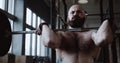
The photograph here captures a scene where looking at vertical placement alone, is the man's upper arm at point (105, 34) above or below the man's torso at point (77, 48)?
above

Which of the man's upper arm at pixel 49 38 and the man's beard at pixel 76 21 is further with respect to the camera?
the man's beard at pixel 76 21

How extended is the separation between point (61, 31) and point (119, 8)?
18.1 feet

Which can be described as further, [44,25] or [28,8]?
[28,8]

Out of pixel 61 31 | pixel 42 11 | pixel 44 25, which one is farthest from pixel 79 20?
pixel 42 11

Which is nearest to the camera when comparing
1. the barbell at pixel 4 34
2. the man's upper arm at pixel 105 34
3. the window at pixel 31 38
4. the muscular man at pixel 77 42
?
the man's upper arm at pixel 105 34

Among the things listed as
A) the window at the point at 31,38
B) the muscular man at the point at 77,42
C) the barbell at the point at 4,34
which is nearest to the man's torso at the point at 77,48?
the muscular man at the point at 77,42

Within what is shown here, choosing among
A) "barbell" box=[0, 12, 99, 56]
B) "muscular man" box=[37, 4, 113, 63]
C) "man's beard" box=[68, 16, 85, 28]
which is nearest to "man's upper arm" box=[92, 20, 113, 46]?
"muscular man" box=[37, 4, 113, 63]

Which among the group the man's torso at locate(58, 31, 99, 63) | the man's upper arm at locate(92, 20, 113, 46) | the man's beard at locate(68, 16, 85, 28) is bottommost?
the man's torso at locate(58, 31, 99, 63)

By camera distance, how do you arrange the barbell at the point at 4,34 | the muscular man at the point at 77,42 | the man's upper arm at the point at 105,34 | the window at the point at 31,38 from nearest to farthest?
the man's upper arm at the point at 105,34 < the muscular man at the point at 77,42 < the barbell at the point at 4,34 < the window at the point at 31,38

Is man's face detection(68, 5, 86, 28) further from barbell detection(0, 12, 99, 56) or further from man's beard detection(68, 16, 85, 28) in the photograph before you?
barbell detection(0, 12, 99, 56)

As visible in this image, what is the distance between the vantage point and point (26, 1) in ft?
14.9

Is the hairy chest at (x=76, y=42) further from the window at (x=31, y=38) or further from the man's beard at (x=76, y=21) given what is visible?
the window at (x=31, y=38)

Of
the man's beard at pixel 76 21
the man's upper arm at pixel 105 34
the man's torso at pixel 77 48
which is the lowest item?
the man's torso at pixel 77 48

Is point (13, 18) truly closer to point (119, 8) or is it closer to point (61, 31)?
point (61, 31)
